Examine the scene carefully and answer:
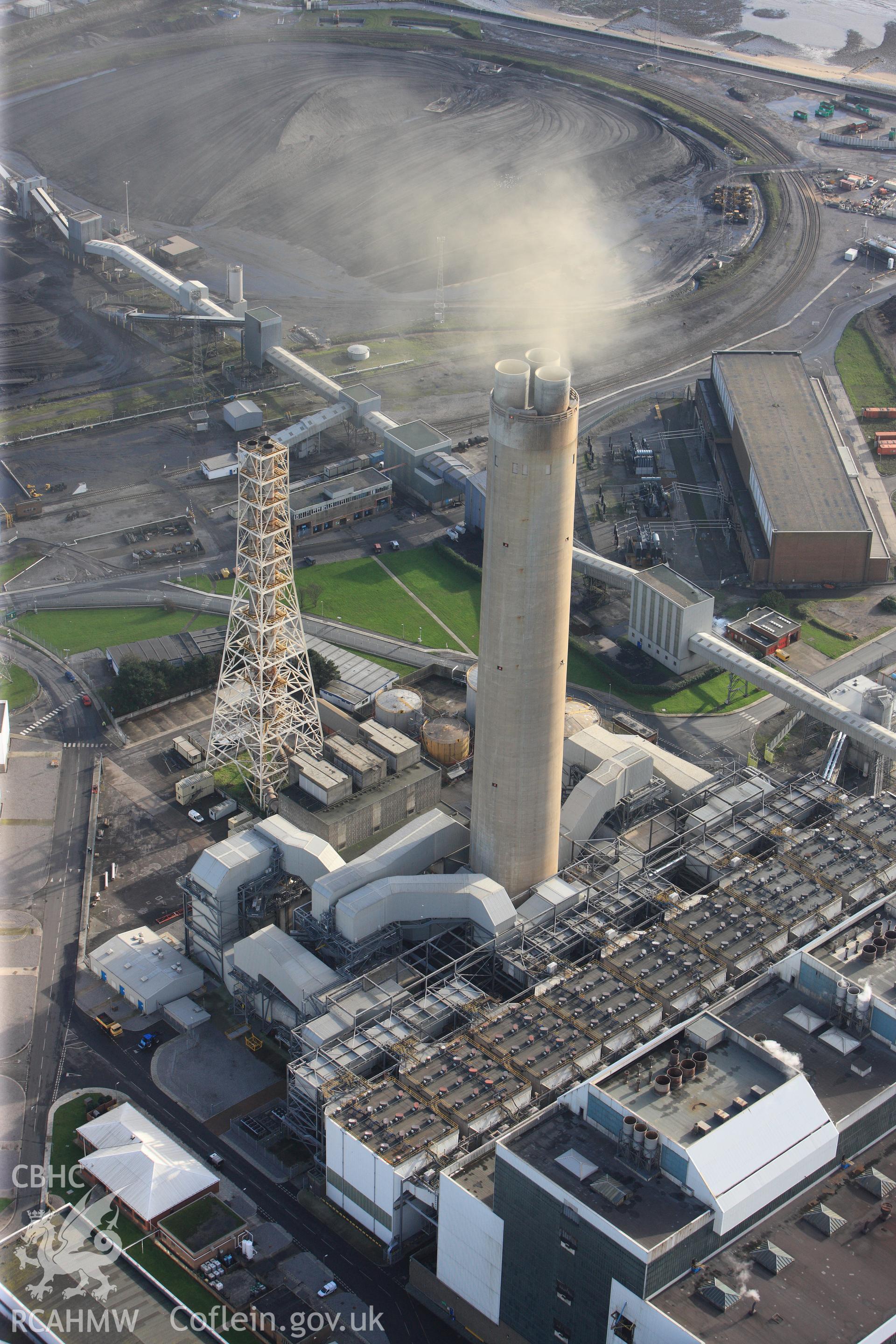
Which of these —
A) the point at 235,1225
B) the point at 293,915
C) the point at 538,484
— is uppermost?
the point at 538,484

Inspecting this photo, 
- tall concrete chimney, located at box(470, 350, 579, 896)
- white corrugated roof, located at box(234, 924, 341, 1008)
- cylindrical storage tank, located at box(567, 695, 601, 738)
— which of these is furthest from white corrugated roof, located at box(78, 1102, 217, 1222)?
cylindrical storage tank, located at box(567, 695, 601, 738)

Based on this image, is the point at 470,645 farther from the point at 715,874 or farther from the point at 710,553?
the point at 715,874

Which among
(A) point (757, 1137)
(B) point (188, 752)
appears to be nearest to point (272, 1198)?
(A) point (757, 1137)

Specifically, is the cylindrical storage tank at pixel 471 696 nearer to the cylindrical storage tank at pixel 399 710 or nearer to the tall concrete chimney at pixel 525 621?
the cylindrical storage tank at pixel 399 710

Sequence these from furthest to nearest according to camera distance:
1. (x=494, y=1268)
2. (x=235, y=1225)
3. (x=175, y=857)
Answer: (x=175, y=857) → (x=235, y=1225) → (x=494, y=1268)

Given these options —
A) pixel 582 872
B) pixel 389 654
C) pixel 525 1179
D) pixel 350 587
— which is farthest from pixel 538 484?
pixel 350 587

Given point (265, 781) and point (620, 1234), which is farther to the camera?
point (265, 781)
